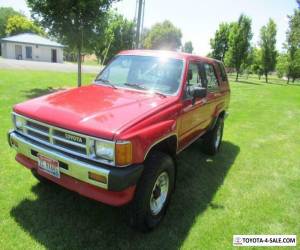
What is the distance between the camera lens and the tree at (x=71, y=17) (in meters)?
11.0

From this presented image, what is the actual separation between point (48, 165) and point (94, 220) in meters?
0.92

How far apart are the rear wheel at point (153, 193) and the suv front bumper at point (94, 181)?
0.62 feet

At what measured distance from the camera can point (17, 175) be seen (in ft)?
14.8

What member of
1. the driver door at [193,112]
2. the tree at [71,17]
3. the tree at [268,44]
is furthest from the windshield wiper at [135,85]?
the tree at [268,44]

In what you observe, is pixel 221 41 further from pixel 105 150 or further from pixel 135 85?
pixel 105 150

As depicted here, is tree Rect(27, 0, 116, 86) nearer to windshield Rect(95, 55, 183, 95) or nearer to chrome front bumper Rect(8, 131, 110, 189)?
windshield Rect(95, 55, 183, 95)

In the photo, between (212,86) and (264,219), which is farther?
(212,86)

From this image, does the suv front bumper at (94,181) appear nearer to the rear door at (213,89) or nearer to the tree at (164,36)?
the rear door at (213,89)

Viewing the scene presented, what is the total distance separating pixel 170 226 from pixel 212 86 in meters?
2.91

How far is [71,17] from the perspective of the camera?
1128 centimetres

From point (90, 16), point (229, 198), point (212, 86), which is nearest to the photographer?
point (229, 198)

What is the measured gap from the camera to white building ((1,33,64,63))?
4278 cm

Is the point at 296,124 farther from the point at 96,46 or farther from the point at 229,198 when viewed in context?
the point at 96,46


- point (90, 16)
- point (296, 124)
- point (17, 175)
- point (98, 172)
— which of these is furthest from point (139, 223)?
point (90, 16)
